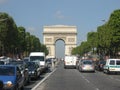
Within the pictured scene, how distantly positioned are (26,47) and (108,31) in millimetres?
46647

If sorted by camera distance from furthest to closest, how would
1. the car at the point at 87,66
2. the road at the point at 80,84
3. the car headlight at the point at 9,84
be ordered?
→ the car at the point at 87,66 → the road at the point at 80,84 → the car headlight at the point at 9,84

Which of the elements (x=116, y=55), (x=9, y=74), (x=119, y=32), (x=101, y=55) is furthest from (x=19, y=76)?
(x=101, y=55)

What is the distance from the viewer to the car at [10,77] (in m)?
21.2

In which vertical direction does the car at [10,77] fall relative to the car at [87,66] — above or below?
below

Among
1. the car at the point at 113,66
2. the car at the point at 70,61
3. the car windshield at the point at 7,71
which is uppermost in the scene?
the car at the point at 70,61

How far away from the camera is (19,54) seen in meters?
122

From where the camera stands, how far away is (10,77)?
22.0 metres

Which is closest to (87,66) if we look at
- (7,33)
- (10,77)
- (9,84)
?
(7,33)

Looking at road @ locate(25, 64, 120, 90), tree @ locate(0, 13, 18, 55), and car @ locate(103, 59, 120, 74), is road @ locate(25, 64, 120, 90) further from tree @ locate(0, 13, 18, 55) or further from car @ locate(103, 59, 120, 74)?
tree @ locate(0, 13, 18, 55)

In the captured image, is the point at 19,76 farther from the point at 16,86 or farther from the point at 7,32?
the point at 7,32

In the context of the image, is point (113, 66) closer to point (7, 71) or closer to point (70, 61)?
point (70, 61)

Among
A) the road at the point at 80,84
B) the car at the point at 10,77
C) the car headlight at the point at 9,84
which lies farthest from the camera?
the road at the point at 80,84

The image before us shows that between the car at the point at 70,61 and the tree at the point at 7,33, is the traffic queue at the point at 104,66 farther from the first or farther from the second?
the tree at the point at 7,33

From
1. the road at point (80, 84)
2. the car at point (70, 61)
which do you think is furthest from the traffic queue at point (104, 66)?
the road at point (80, 84)
